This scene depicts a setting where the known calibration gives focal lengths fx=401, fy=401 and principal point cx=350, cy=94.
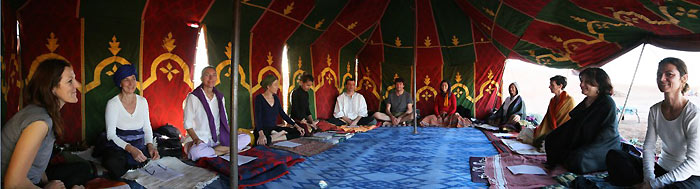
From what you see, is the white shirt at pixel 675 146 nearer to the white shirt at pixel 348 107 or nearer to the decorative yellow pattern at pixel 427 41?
the white shirt at pixel 348 107

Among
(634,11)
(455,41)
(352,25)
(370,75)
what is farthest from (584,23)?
(370,75)

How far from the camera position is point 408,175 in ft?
9.76

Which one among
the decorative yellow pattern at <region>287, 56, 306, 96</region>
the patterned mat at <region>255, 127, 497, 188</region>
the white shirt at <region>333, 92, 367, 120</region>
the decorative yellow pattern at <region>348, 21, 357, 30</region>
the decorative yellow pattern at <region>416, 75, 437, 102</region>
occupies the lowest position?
the patterned mat at <region>255, 127, 497, 188</region>

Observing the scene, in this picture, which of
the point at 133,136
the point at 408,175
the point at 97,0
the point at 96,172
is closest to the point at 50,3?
the point at 97,0

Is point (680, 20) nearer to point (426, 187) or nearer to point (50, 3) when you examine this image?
point (426, 187)

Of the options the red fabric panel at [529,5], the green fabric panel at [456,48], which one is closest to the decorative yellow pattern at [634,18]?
the red fabric panel at [529,5]

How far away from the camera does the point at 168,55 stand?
4.18 metres

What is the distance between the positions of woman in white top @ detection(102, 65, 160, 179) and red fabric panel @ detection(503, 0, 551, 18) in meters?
3.89

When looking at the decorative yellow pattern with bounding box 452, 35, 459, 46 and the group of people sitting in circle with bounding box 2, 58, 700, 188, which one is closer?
the group of people sitting in circle with bounding box 2, 58, 700, 188

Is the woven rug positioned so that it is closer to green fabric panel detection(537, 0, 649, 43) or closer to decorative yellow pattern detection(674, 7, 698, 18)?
green fabric panel detection(537, 0, 649, 43)

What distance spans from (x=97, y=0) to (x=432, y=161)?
10.5 feet

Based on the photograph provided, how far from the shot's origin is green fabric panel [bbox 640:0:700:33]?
9.91ft

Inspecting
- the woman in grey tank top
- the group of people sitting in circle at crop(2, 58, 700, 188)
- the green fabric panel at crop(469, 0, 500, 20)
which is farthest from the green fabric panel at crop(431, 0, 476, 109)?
the woman in grey tank top

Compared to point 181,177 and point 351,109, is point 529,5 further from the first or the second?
point 181,177
